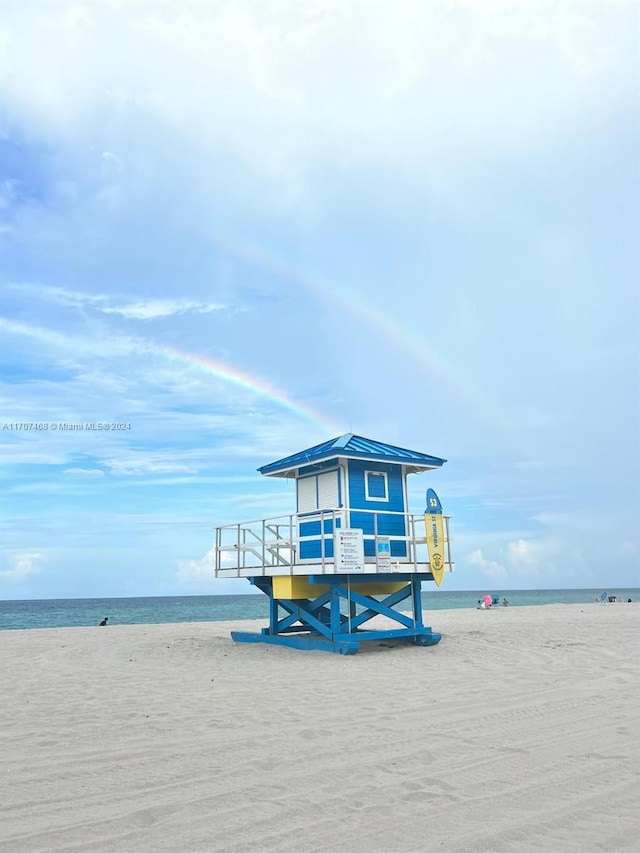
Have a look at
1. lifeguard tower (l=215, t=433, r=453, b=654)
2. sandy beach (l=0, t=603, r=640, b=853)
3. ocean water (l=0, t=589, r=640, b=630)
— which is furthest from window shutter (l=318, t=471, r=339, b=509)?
ocean water (l=0, t=589, r=640, b=630)

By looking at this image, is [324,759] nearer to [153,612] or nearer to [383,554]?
[383,554]

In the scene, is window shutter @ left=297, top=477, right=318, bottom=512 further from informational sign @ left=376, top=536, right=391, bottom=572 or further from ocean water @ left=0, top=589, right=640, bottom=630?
ocean water @ left=0, top=589, right=640, bottom=630

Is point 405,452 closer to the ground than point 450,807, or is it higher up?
higher up

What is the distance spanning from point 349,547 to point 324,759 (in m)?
8.14

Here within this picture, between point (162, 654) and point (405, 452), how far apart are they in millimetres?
7354

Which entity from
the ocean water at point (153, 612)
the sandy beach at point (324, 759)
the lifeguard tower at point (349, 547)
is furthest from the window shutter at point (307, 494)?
the ocean water at point (153, 612)

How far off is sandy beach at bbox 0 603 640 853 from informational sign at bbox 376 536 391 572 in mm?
3092

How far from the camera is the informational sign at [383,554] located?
14.9 metres

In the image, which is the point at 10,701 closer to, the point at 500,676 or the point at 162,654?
A: the point at 162,654

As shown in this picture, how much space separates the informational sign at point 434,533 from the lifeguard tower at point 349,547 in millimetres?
23

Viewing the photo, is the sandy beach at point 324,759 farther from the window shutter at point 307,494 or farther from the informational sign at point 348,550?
the window shutter at point 307,494

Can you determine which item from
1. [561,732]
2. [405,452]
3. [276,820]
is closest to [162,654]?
[405,452]

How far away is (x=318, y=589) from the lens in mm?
16016

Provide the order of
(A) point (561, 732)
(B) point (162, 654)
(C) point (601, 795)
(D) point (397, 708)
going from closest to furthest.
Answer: (C) point (601, 795) < (A) point (561, 732) < (D) point (397, 708) < (B) point (162, 654)
